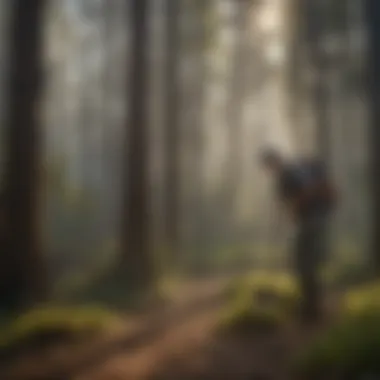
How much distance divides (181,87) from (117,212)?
337 mm

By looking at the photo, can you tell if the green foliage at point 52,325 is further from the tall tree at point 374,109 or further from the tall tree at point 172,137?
the tall tree at point 374,109

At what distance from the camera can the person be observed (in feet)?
→ 6.12

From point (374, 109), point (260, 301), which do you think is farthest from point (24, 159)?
point (374, 109)

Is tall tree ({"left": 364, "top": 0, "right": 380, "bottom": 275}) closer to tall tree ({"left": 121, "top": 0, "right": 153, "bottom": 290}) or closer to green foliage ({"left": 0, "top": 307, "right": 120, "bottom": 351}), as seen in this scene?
tall tree ({"left": 121, "top": 0, "right": 153, "bottom": 290})

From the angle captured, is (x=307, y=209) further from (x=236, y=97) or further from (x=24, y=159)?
(x=24, y=159)

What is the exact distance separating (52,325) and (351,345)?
0.68 m

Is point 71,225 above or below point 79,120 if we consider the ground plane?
below

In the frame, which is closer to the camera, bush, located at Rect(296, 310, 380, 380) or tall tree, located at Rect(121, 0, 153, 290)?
bush, located at Rect(296, 310, 380, 380)

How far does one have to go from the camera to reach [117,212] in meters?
1.90

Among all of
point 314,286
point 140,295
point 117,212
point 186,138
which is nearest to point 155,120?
point 186,138

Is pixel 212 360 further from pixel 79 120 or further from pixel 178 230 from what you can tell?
pixel 79 120

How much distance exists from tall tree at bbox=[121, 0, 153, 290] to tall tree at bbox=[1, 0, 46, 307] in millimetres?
209

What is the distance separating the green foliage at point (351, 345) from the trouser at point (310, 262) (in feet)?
0.23

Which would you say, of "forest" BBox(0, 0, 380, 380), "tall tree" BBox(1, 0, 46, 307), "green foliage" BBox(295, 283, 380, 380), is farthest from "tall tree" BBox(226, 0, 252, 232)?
"tall tree" BBox(1, 0, 46, 307)
